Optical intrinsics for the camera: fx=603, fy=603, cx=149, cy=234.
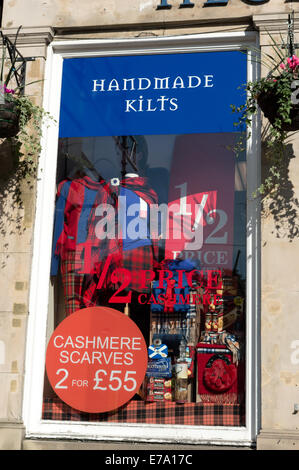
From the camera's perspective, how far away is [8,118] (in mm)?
6605

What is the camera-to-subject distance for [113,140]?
287 inches

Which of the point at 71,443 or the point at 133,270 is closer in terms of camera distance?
the point at 71,443

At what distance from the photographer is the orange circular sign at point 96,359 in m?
6.71

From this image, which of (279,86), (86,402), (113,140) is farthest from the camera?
(113,140)

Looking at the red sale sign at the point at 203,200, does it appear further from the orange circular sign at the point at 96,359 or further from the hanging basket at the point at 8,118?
the hanging basket at the point at 8,118

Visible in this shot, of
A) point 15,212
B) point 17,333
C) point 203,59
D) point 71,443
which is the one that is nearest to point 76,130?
point 15,212

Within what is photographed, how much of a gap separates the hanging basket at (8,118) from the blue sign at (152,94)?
2.54 ft

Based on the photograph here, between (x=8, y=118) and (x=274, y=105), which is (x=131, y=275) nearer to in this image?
(x=8, y=118)

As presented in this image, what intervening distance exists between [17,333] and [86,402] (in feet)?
3.57

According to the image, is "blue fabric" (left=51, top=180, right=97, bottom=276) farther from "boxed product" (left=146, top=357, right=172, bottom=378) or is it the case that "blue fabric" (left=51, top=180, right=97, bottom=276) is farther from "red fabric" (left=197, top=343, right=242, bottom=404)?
"red fabric" (left=197, top=343, right=242, bottom=404)

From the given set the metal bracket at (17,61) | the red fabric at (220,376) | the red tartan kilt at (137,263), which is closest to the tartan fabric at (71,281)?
the red tartan kilt at (137,263)

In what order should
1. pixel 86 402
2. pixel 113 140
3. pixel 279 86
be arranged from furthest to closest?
pixel 113 140 → pixel 86 402 → pixel 279 86

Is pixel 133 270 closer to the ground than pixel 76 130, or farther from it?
closer to the ground
